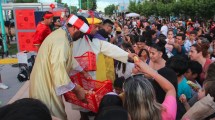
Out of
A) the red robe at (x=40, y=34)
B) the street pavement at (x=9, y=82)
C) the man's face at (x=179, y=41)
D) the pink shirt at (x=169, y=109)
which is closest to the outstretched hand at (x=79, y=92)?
the pink shirt at (x=169, y=109)

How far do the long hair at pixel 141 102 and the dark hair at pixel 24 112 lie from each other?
0.84m

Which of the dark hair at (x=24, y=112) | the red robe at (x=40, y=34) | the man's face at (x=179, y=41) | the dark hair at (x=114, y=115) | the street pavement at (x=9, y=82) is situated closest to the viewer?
the dark hair at (x=24, y=112)

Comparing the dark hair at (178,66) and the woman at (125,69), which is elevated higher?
the dark hair at (178,66)

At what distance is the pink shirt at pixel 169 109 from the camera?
2.31m

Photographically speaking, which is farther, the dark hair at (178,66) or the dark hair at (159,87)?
the dark hair at (178,66)

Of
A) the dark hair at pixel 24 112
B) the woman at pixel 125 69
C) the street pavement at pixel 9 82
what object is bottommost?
the street pavement at pixel 9 82

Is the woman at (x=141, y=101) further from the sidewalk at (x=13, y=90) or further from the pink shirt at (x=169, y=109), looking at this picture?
the sidewalk at (x=13, y=90)

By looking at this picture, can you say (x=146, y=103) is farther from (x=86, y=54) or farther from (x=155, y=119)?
(x=86, y=54)

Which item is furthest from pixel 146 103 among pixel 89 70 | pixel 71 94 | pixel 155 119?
pixel 89 70

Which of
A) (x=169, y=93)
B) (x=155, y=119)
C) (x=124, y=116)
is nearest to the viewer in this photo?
(x=124, y=116)

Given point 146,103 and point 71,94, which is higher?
point 146,103

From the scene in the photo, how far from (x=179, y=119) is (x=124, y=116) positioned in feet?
3.26

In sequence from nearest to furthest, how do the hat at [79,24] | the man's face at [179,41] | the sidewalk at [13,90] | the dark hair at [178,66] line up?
the hat at [79,24] < the dark hair at [178,66] < the sidewalk at [13,90] < the man's face at [179,41]

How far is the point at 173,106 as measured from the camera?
→ 2383mm
